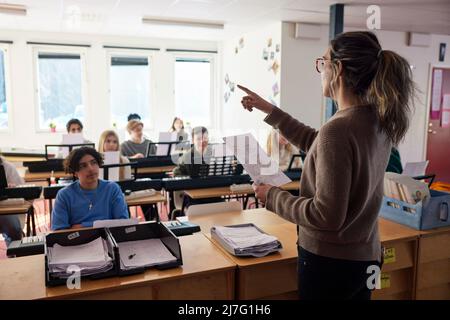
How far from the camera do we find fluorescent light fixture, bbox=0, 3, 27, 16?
5.18m

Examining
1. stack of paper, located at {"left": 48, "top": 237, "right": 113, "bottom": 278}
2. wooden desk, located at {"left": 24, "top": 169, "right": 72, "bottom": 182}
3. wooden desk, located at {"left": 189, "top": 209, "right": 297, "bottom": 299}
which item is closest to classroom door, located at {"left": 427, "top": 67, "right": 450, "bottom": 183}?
wooden desk, located at {"left": 24, "top": 169, "right": 72, "bottom": 182}

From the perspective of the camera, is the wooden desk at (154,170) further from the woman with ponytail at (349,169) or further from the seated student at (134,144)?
the woman with ponytail at (349,169)

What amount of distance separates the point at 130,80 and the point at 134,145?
2.71 meters

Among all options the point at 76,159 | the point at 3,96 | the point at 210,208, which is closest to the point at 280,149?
the point at 210,208

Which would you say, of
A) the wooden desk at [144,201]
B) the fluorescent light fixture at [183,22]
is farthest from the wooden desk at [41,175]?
the fluorescent light fixture at [183,22]

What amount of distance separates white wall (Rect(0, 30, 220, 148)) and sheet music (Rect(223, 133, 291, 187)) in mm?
6533

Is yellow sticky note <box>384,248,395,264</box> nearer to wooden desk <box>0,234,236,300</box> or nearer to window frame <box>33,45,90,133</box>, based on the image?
wooden desk <box>0,234,236,300</box>

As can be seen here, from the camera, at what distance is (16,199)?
3.21 metres

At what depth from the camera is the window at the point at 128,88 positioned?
7.85 m

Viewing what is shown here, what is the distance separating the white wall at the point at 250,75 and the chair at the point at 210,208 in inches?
149

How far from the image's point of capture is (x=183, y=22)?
6.17m

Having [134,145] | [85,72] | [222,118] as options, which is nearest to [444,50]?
[222,118]

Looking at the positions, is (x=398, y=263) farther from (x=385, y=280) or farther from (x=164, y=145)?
(x=164, y=145)
